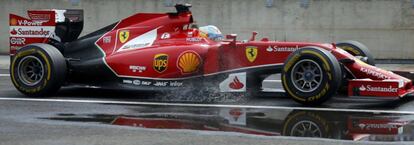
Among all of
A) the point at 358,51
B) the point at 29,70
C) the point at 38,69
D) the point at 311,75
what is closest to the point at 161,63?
the point at 38,69

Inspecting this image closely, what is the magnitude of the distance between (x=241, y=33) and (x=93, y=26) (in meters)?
4.10

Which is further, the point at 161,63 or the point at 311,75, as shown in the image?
the point at 161,63

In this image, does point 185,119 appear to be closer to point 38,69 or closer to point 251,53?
point 251,53

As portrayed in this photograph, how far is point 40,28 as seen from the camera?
11680 mm

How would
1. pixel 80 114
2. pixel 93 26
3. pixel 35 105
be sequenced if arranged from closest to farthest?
pixel 80 114 → pixel 35 105 → pixel 93 26

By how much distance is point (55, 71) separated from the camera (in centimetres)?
1077

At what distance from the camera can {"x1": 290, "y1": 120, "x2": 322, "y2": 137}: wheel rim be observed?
7806 mm

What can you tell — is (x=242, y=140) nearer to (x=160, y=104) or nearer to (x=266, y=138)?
(x=266, y=138)

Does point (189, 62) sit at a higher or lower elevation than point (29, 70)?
higher

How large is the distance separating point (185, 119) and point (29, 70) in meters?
3.41

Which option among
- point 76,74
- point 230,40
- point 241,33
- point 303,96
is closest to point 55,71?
point 76,74

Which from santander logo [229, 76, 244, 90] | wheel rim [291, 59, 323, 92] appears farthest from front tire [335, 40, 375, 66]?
santander logo [229, 76, 244, 90]

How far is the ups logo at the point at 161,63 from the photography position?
10625 millimetres

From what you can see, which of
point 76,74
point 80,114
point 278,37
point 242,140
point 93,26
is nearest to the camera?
point 242,140
